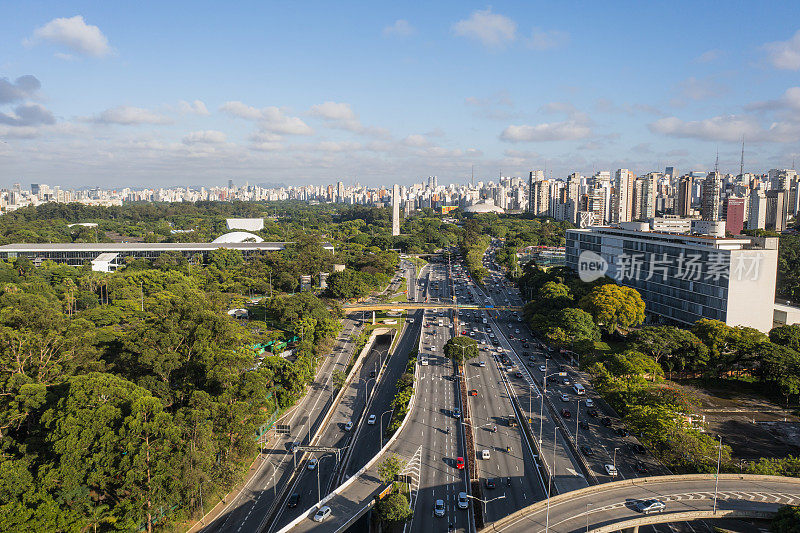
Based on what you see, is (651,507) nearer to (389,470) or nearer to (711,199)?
(389,470)

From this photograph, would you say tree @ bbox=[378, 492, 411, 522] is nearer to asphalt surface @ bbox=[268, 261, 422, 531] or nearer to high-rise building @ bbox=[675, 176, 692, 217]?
asphalt surface @ bbox=[268, 261, 422, 531]

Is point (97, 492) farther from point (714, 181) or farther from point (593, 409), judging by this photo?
point (714, 181)

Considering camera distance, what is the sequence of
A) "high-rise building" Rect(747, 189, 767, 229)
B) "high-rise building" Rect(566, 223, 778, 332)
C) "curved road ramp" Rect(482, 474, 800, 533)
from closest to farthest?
"curved road ramp" Rect(482, 474, 800, 533)
"high-rise building" Rect(566, 223, 778, 332)
"high-rise building" Rect(747, 189, 767, 229)

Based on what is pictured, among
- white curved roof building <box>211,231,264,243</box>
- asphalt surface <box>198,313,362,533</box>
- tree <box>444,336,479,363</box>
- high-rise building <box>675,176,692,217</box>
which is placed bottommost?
asphalt surface <box>198,313,362,533</box>

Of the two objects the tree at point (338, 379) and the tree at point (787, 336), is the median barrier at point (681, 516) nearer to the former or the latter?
the tree at point (338, 379)

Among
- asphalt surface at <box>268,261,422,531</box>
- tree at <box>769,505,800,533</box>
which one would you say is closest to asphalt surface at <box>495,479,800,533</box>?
tree at <box>769,505,800,533</box>

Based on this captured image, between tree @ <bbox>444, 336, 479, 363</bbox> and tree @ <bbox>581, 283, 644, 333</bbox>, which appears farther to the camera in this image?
tree @ <bbox>581, 283, 644, 333</bbox>

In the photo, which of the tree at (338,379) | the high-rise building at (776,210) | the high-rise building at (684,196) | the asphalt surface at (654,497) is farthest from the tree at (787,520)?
the high-rise building at (684,196)
